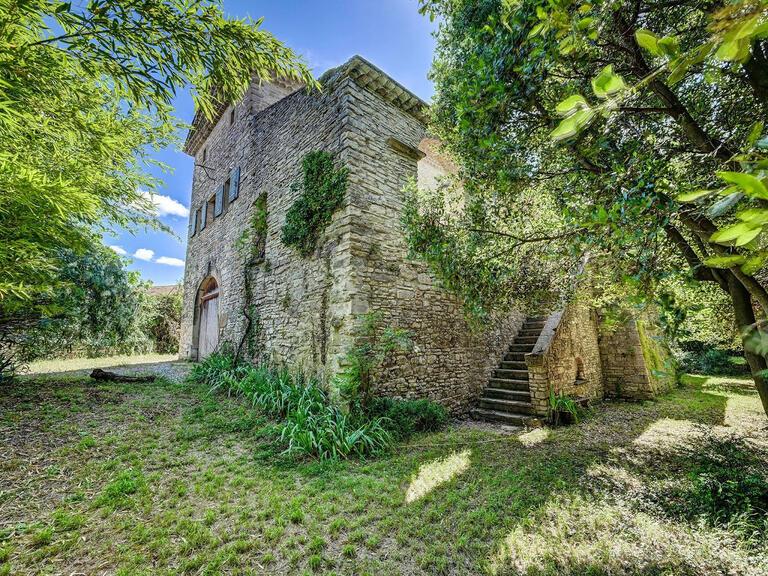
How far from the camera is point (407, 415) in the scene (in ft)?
16.0

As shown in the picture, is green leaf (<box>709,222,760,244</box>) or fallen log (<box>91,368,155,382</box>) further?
fallen log (<box>91,368,155,382</box>)

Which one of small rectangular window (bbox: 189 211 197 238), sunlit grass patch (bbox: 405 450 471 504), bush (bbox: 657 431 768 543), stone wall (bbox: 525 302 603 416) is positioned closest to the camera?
bush (bbox: 657 431 768 543)

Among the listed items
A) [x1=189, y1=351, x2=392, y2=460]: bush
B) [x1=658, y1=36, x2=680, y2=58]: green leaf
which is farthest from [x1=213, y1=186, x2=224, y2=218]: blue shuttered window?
[x1=658, y1=36, x2=680, y2=58]: green leaf

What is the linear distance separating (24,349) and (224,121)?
8218 millimetres

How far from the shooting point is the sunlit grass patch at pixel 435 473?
3199 millimetres

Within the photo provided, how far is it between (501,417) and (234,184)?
900 centimetres

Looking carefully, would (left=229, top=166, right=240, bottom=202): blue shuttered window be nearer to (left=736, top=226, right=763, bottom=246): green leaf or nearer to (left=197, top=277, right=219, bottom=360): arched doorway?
(left=197, top=277, right=219, bottom=360): arched doorway

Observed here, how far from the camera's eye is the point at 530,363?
229 inches

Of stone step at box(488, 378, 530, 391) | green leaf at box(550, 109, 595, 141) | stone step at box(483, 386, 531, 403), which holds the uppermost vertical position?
green leaf at box(550, 109, 595, 141)

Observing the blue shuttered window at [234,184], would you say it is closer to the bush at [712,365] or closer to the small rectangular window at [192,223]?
the small rectangular window at [192,223]

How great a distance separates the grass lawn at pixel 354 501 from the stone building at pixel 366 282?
4.74 ft

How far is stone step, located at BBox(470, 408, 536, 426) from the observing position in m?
5.56

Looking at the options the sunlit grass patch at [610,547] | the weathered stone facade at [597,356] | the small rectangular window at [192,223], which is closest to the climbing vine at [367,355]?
the sunlit grass patch at [610,547]

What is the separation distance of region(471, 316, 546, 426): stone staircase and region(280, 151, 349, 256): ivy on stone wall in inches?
183
